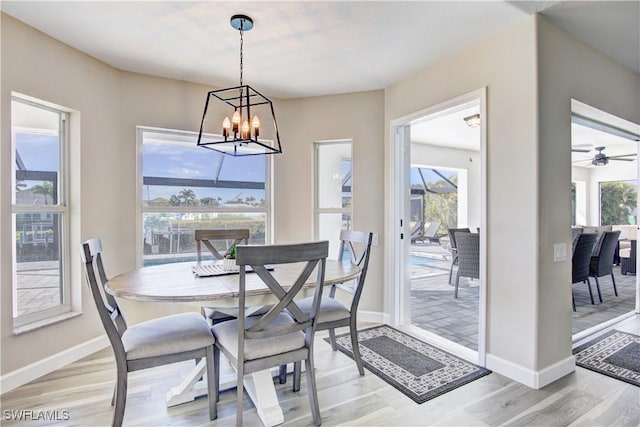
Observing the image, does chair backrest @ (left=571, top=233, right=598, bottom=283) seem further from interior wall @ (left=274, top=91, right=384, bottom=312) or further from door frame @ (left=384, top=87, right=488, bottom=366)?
interior wall @ (left=274, top=91, right=384, bottom=312)

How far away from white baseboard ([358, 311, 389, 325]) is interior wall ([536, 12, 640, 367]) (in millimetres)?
1535

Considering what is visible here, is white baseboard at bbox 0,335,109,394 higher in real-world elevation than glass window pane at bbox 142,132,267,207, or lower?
lower

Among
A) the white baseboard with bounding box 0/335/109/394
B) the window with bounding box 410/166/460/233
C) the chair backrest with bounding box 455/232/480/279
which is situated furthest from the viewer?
the window with bounding box 410/166/460/233

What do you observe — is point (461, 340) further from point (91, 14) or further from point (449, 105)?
point (91, 14)

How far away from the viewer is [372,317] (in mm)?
3605

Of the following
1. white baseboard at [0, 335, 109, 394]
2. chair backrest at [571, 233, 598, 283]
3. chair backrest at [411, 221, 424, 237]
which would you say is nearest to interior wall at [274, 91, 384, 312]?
white baseboard at [0, 335, 109, 394]

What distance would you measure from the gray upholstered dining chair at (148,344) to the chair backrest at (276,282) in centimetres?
33

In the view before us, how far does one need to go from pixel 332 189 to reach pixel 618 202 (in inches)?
368

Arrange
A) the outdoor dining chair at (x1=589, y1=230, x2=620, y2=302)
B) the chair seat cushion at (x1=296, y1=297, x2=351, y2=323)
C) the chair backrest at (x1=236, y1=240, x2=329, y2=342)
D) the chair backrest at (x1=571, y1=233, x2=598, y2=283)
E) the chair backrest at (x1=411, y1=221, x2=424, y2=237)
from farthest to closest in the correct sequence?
the chair backrest at (x1=411, y1=221, x2=424, y2=237), the outdoor dining chair at (x1=589, y1=230, x2=620, y2=302), the chair backrest at (x1=571, y1=233, x2=598, y2=283), the chair seat cushion at (x1=296, y1=297, x2=351, y2=323), the chair backrest at (x1=236, y1=240, x2=329, y2=342)

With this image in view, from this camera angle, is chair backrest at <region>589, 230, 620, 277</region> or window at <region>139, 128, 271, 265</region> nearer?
window at <region>139, 128, 271, 265</region>

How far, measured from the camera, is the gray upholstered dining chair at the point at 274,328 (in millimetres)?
1659

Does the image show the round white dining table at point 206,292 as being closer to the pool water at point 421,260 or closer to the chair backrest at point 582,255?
the chair backrest at point 582,255

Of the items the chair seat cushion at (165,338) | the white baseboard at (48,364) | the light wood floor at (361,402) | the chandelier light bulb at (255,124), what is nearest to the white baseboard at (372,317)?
the light wood floor at (361,402)

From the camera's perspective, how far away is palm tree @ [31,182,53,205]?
102 inches
